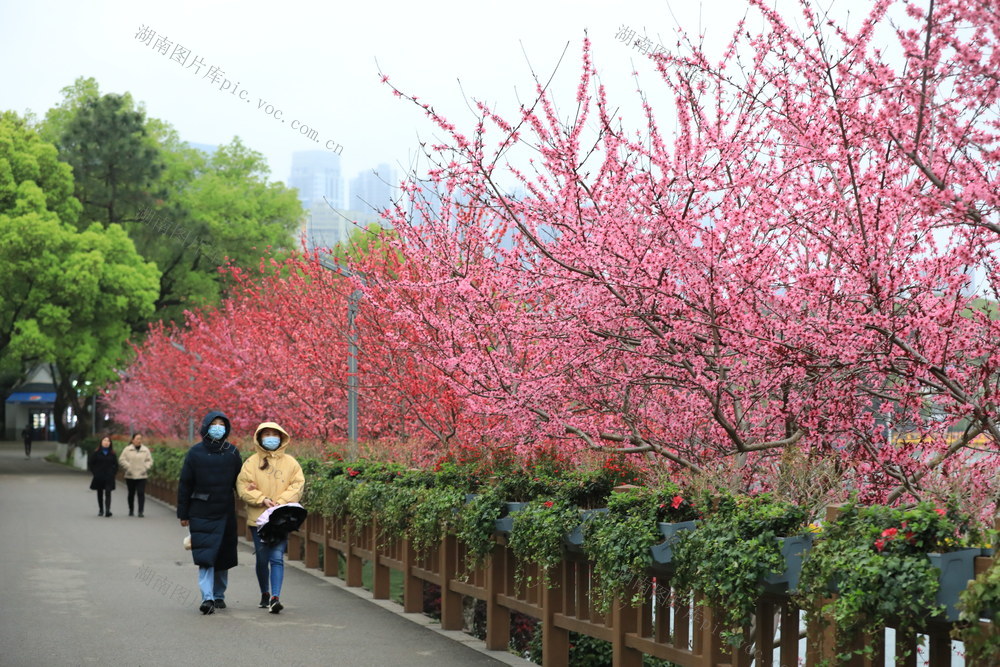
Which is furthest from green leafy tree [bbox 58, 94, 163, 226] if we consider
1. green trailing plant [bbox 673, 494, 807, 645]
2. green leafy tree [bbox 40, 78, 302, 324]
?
green trailing plant [bbox 673, 494, 807, 645]

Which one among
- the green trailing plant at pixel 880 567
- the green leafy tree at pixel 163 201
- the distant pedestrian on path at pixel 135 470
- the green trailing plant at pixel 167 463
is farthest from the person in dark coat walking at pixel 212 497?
the green leafy tree at pixel 163 201

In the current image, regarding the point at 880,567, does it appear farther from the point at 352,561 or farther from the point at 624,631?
the point at 352,561

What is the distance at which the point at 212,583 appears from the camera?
11523 millimetres

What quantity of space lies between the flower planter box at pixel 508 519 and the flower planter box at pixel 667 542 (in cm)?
224

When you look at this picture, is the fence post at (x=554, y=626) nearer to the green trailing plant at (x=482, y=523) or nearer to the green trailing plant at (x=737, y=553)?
the green trailing plant at (x=482, y=523)

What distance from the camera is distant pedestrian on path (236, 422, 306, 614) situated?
38.0 feet

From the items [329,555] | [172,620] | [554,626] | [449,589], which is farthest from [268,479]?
[554,626]

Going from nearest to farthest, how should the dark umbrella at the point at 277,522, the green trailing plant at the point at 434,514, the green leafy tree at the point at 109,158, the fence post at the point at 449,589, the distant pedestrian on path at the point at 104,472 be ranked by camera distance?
the green trailing plant at the point at 434,514
the fence post at the point at 449,589
the dark umbrella at the point at 277,522
the distant pedestrian on path at the point at 104,472
the green leafy tree at the point at 109,158

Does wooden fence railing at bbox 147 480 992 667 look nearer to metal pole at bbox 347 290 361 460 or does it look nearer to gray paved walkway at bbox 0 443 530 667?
gray paved walkway at bbox 0 443 530 667

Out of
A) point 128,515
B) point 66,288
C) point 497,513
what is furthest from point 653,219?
point 66,288

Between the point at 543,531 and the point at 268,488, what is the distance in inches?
166

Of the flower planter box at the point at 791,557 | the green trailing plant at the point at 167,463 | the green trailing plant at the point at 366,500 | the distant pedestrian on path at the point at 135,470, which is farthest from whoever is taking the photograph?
the green trailing plant at the point at 167,463

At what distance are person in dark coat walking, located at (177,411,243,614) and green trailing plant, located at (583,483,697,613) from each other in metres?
4.93

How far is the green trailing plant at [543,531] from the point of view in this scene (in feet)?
27.4
